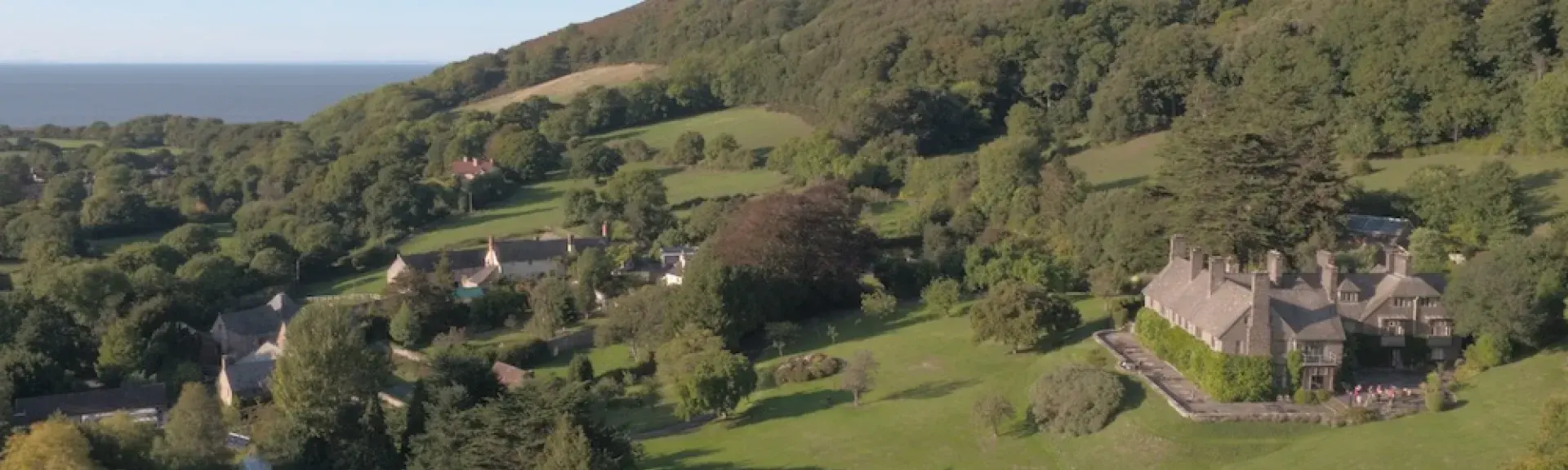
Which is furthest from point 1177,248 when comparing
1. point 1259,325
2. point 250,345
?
point 250,345

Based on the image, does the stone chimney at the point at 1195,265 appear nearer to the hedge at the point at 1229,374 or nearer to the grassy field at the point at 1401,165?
the hedge at the point at 1229,374

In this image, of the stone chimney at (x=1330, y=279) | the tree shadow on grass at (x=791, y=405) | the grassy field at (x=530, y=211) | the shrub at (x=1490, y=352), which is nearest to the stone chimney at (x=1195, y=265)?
the stone chimney at (x=1330, y=279)

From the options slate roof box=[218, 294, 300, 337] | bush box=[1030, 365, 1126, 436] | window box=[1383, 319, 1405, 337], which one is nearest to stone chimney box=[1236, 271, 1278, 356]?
bush box=[1030, 365, 1126, 436]

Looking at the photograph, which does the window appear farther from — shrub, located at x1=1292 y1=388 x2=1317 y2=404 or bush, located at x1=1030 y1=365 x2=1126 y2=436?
bush, located at x1=1030 y1=365 x2=1126 y2=436

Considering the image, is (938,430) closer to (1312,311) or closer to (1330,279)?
(1312,311)

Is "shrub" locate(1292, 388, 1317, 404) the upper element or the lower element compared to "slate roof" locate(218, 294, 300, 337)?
upper

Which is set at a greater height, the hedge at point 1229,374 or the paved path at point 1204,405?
the hedge at point 1229,374
